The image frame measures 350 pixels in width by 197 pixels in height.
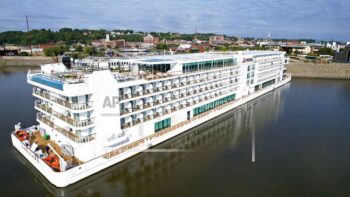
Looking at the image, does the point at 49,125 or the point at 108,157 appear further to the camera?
the point at 49,125

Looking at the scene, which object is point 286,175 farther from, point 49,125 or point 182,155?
point 49,125

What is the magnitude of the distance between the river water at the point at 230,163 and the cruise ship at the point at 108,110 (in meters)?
1.37

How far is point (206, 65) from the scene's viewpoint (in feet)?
124

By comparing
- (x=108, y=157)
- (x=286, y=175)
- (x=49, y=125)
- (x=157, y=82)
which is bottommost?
(x=286, y=175)

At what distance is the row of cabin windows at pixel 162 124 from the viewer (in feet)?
97.9

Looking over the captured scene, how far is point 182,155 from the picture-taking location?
89.6 ft

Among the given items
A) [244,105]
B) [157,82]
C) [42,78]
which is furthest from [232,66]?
[42,78]

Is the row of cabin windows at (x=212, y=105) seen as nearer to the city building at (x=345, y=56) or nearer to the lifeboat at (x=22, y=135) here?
the lifeboat at (x=22, y=135)

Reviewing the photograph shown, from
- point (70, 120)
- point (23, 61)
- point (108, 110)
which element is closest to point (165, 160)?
point (108, 110)

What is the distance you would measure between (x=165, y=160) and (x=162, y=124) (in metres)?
5.86

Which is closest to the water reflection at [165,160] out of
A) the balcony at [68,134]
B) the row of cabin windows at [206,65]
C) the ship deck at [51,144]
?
the ship deck at [51,144]

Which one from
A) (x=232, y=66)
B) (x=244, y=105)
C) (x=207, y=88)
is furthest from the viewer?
(x=244, y=105)

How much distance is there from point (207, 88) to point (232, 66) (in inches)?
339

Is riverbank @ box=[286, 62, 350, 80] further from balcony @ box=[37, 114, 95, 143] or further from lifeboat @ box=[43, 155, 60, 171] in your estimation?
lifeboat @ box=[43, 155, 60, 171]
